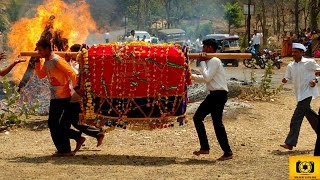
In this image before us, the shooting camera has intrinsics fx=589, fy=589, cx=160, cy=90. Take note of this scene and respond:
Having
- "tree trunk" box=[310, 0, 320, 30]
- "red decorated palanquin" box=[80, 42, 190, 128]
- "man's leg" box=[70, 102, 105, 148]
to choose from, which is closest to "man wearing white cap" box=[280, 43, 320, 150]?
"red decorated palanquin" box=[80, 42, 190, 128]

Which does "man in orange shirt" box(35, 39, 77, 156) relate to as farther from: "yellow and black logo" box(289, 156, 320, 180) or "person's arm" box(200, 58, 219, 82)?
"yellow and black logo" box(289, 156, 320, 180)

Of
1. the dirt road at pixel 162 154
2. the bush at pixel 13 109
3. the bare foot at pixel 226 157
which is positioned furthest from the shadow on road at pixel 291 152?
the bush at pixel 13 109

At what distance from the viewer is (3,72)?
28.0 ft

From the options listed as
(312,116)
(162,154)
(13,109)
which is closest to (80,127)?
(162,154)

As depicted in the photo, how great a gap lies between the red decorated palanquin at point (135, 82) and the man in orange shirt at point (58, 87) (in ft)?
0.90

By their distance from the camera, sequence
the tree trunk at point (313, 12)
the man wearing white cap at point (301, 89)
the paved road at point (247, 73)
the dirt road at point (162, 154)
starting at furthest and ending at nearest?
the tree trunk at point (313, 12) < the paved road at point (247, 73) < the man wearing white cap at point (301, 89) < the dirt road at point (162, 154)

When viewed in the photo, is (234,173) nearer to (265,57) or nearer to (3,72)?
(3,72)

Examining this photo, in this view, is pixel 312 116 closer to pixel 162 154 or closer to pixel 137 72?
pixel 162 154

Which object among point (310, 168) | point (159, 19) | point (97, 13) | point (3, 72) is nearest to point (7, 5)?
point (97, 13)

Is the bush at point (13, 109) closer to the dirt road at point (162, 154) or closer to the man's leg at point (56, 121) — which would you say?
the dirt road at point (162, 154)

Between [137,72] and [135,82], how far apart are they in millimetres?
147

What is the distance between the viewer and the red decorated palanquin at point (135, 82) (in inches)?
329

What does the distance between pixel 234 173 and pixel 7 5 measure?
39.7m

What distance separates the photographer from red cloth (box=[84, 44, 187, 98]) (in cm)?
834
